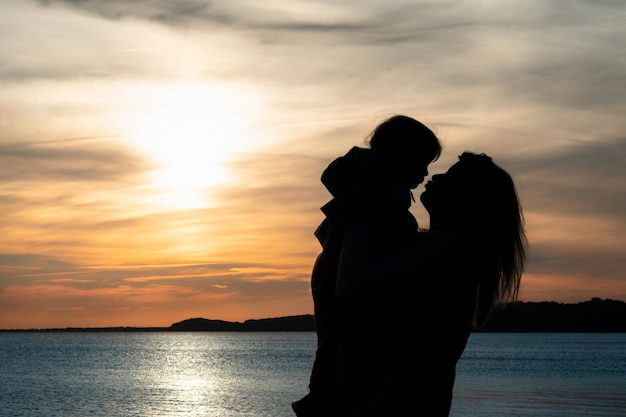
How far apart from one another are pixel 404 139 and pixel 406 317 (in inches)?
16.5

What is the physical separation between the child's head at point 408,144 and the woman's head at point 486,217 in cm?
7

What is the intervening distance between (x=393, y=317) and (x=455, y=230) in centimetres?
30

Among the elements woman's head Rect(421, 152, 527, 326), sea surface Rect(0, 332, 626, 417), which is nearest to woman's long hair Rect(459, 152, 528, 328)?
woman's head Rect(421, 152, 527, 326)

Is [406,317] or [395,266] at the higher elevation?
[395,266]

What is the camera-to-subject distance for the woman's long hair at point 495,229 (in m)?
2.23

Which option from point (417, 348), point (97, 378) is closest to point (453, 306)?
point (417, 348)

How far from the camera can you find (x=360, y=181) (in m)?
2.09

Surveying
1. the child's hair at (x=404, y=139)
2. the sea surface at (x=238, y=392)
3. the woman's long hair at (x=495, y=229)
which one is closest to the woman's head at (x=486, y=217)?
the woman's long hair at (x=495, y=229)

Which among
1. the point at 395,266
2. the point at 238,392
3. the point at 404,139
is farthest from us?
the point at 238,392

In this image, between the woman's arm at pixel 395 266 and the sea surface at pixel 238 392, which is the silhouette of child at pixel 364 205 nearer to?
the woman's arm at pixel 395 266

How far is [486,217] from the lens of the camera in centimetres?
223

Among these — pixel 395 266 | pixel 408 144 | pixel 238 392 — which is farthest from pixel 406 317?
pixel 238 392

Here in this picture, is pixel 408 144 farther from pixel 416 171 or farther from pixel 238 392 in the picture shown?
pixel 238 392

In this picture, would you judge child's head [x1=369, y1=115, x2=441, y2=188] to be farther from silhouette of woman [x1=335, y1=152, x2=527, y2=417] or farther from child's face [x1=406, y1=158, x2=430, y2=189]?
silhouette of woman [x1=335, y1=152, x2=527, y2=417]
